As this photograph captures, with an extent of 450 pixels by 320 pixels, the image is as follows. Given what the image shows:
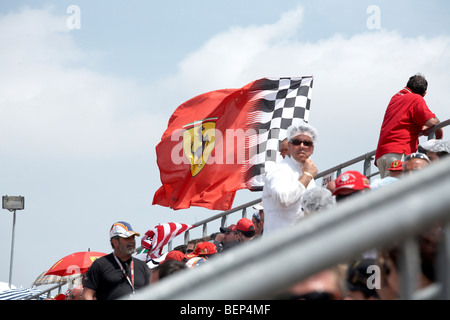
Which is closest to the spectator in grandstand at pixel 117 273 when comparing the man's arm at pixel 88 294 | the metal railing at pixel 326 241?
the man's arm at pixel 88 294

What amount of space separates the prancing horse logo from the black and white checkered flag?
79 centimetres

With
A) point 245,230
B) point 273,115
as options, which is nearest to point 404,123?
point 245,230

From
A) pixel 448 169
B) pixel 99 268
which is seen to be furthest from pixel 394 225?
pixel 99 268

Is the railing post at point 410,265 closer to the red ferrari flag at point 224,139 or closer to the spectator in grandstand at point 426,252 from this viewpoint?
the spectator in grandstand at point 426,252

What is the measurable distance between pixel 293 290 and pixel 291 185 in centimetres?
361

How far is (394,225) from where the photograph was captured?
47.3 inches

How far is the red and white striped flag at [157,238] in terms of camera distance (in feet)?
38.1

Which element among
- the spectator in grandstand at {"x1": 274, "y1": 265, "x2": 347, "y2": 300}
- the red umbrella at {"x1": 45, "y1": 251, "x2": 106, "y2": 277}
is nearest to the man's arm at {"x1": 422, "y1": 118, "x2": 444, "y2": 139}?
the spectator in grandstand at {"x1": 274, "y1": 265, "x2": 347, "y2": 300}

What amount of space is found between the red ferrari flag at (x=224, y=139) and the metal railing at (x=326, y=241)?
8977mm

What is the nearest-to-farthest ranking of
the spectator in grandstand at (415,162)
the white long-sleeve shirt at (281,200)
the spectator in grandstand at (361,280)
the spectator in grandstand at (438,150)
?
1. the spectator in grandstand at (361,280)
2. the white long-sleeve shirt at (281,200)
3. the spectator in grandstand at (415,162)
4. the spectator in grandstand at (438,150)

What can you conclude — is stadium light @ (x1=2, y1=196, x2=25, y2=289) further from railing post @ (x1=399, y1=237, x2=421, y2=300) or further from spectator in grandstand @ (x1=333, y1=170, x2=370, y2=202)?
railing post @ (x1=399, y1=237, x2=421, y2=300)

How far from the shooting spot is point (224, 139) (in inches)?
435

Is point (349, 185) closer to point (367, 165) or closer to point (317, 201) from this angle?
point (317, 201)
